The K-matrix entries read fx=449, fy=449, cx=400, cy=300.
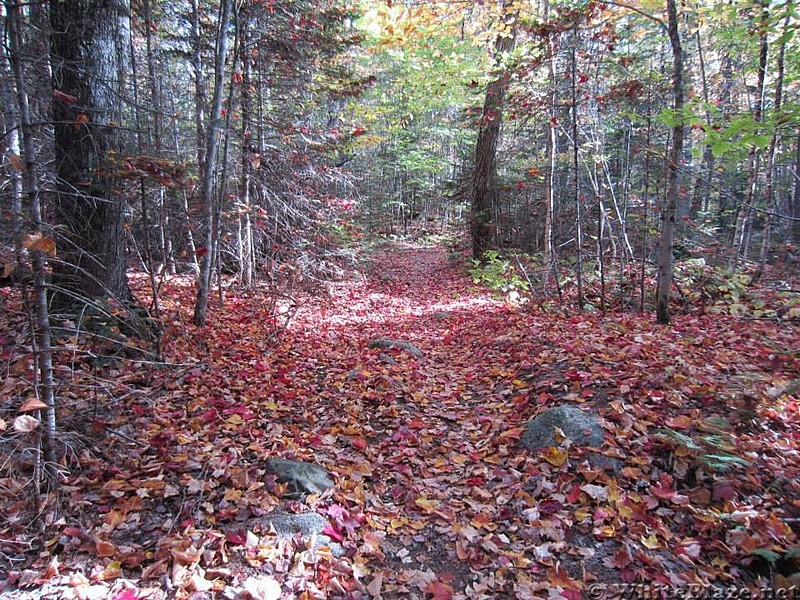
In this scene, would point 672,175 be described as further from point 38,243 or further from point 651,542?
point 38,243

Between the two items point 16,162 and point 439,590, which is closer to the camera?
point 16,162

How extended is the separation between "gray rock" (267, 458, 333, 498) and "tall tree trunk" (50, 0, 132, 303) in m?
3.04

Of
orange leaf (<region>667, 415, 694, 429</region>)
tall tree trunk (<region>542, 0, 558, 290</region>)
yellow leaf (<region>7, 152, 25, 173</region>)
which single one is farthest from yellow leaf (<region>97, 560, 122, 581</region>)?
tall tree trunk (<region>542, 0, 558, 290</region>)

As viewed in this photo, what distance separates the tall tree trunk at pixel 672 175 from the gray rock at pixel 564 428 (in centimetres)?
362

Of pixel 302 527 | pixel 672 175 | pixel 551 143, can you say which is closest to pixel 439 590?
pixel 302 527

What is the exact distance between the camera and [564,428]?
4121 millimetres

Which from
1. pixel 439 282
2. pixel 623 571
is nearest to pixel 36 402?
pixel 623 571

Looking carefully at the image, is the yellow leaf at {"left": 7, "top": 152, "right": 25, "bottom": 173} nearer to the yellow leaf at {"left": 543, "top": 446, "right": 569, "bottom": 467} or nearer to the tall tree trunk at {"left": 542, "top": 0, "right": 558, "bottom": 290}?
the yellow leaf at {"left": 543, "top": 446, "right": 569, "bottom": 467}

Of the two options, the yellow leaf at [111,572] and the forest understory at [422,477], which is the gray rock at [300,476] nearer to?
the forest understory at [422,477]

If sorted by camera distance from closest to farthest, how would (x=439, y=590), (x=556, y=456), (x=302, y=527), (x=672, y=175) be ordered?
(x=439, y=590) → (x=302, y=527) → (x=556, y=456) → (x=672, y=175)

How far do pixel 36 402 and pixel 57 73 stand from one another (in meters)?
3.75

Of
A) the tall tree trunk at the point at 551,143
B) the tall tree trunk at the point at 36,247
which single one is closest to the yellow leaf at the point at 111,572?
the tall tree trunk at the point at 36,247

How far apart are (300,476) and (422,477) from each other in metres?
1.09

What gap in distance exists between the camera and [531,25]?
7.55 metres
